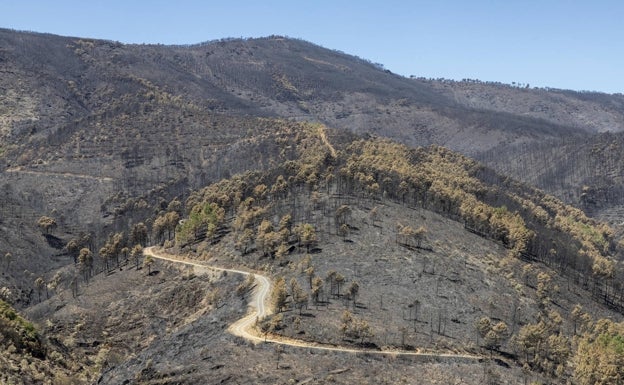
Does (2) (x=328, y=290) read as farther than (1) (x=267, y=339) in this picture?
Yes

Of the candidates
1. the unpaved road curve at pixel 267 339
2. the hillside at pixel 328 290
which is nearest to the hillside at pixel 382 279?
the hillside at pixel 328 290

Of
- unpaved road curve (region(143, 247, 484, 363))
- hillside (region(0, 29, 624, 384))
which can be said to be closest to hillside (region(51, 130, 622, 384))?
hillside (region(0, 29, 624, 384))

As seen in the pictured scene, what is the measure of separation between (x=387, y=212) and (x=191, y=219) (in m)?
49.7

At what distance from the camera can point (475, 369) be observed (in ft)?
276

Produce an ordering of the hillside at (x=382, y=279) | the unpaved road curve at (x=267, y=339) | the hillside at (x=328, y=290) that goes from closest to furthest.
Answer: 1. the hillside at (x=382, y=279)
2. the hillside at (x=328, y=290)
3. the unpaved road curve at (x=267, y=339)

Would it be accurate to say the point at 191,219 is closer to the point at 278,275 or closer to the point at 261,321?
the point at 278,275

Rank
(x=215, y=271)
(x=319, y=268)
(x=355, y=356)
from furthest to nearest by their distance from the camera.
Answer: (x=215, y=271) → (x=319, y=268) → (x=355, y=356)

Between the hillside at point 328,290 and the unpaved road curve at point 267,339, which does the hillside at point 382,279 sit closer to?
the hillside at point 328,290

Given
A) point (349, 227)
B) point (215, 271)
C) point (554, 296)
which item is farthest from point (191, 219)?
point (554, 296)

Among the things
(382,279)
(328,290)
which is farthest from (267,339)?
(382,279)

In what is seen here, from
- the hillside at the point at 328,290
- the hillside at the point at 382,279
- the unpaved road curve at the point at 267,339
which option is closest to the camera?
the hillside at the point at 382,279

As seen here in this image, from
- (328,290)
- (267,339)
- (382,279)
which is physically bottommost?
(267,339)

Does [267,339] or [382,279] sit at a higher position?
[382,279]

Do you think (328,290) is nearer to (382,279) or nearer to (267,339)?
(382,279)
